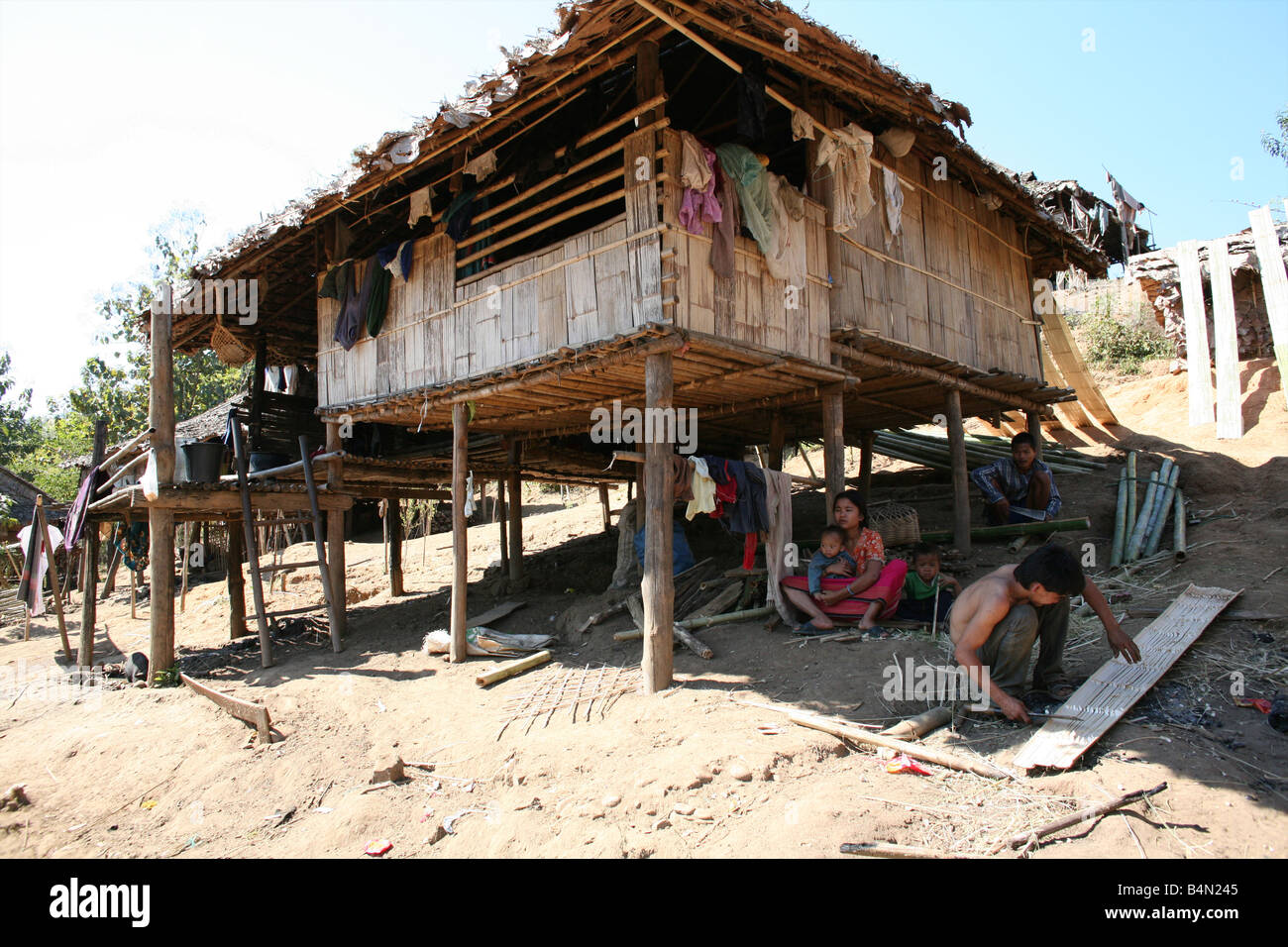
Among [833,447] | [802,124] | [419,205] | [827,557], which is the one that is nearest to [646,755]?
[827,557]

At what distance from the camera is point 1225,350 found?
12305 mm

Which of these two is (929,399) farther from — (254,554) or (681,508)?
(254,554)

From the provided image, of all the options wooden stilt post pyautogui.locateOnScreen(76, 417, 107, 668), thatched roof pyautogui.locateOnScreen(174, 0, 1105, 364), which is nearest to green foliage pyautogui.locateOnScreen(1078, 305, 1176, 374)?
thatched roof pyautogui.locateOnScreen(174, 0, 1105, 364)

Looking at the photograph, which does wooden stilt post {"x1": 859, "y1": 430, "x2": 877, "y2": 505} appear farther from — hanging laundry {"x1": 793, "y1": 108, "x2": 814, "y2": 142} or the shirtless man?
the shirtless man

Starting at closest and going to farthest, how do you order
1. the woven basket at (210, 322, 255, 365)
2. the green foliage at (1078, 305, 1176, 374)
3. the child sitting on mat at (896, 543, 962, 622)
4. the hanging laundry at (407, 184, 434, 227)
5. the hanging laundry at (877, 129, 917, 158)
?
the child sitting on mat at (896, 543, 962, 622)
the hanging laundry at (877, 129, 917, 158)
the hanging laundry at (407, 184, 434, 227)
the woven basket at (210, 322, 255, 365)
the green foliage at (1078, 305, 1176, 374)

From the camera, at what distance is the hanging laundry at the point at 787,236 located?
7.11 meters

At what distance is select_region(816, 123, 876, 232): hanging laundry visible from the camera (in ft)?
24.4

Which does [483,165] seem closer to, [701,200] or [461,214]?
[461,214]

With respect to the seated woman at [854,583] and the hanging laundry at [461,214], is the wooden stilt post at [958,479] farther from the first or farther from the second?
the hanging laundry at [461,214]

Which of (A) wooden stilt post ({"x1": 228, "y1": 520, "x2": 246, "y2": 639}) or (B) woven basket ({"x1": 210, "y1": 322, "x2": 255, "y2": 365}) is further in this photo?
(A) wooden stilt post ({"x1": 228, "y1": 520, "x2": 246, "y2": 639})

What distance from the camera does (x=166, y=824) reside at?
17.9 ft

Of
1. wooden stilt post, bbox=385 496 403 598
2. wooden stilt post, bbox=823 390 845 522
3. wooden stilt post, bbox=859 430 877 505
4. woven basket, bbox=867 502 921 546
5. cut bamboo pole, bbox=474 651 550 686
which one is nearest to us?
cut bamboo pole, bbox=474 651 550 686

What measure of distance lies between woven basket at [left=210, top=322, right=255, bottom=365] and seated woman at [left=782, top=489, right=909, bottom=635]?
9158 mm
